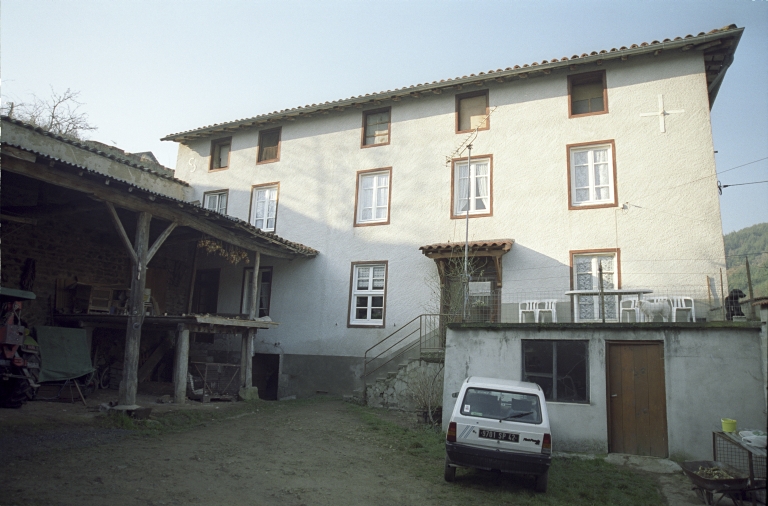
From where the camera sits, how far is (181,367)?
13031 mm

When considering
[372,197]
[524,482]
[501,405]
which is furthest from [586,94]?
[524,482]

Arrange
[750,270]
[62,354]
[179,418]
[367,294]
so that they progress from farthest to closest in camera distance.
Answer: [367,294] → [62,354] → [179,418] → [750,270]

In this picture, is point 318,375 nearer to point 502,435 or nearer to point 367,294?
point 367,294

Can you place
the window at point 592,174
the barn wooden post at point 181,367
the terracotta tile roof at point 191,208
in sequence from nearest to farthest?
the terracotta tile roof at point 191,208
the barn wooden post at point 181,367
the window at point 592,174

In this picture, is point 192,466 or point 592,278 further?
point 592,278

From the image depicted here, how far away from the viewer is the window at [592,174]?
14.4 metres

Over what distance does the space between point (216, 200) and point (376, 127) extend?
6649mm

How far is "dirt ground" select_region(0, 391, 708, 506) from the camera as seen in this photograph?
21.5 feet

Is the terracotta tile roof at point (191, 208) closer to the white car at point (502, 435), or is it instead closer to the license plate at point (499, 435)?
the white car at point (502, 435)

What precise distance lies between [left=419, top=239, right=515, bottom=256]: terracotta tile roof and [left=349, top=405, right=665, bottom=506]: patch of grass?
5.67 meters

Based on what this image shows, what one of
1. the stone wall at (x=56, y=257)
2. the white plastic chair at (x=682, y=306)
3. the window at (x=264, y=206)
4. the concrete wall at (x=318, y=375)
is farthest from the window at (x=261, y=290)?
the white plastic chair at (x=682, y=306)

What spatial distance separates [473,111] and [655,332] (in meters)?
8.71

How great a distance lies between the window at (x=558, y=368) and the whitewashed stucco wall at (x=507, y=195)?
3.59 meters

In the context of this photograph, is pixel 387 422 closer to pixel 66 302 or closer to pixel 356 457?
pixel 356 457
